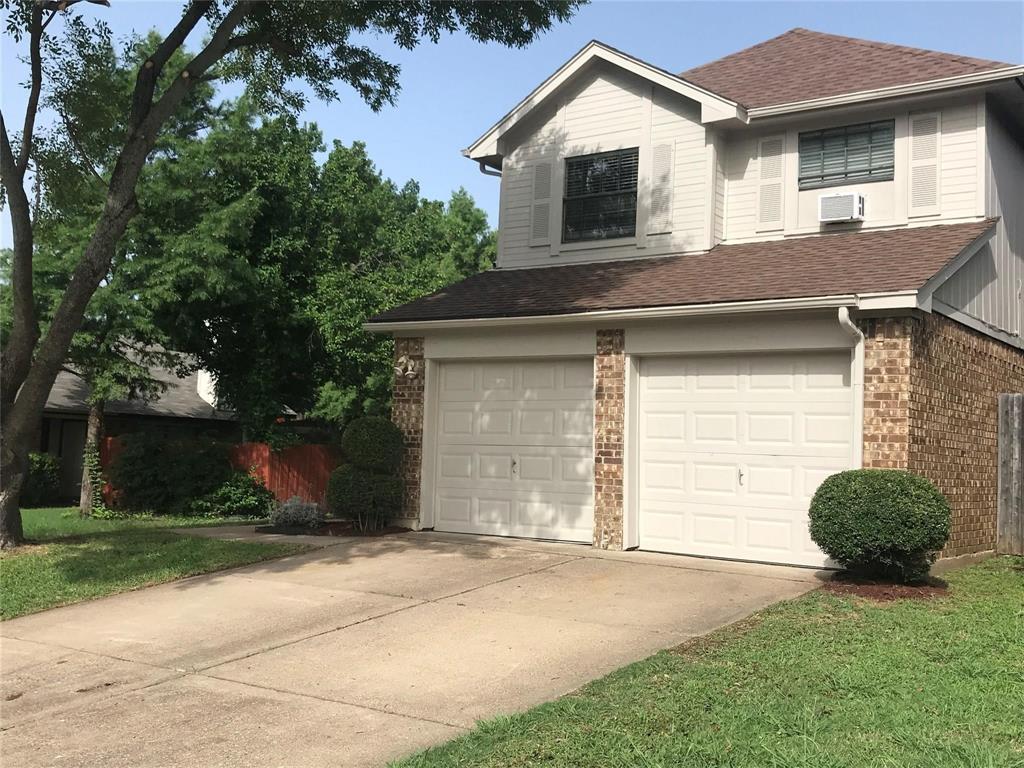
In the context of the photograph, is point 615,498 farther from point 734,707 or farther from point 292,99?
point 292,99

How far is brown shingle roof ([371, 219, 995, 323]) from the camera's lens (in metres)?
10.5

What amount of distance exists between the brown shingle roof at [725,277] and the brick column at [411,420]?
548mm

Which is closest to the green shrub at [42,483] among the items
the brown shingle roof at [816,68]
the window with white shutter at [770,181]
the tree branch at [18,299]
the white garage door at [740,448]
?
the tree branch at [18,299]

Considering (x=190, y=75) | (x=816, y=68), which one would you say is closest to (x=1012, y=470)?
(x=816, y=68)

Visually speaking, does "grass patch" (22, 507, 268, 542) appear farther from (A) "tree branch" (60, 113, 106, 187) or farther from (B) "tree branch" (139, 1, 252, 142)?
(B) "tree branch" (139, 1, 252, 142)

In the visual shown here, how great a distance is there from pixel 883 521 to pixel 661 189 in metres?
6.54

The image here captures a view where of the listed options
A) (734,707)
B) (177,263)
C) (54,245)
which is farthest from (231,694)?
(54,245)

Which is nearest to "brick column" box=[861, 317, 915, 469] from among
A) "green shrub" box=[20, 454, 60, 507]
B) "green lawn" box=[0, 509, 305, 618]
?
"green lawn" box=[0, 509, 305, 618]

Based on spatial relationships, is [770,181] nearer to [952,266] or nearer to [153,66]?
[952,266]

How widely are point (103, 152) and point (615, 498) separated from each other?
9.35 m

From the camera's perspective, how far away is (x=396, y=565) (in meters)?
10.6

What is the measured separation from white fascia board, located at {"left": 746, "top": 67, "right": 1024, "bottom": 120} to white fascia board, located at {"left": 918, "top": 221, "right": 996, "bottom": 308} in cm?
176

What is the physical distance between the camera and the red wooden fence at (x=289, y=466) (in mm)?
20812

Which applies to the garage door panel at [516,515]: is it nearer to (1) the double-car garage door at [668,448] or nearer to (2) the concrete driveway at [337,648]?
(1) the double-car garage door at [668,448]
